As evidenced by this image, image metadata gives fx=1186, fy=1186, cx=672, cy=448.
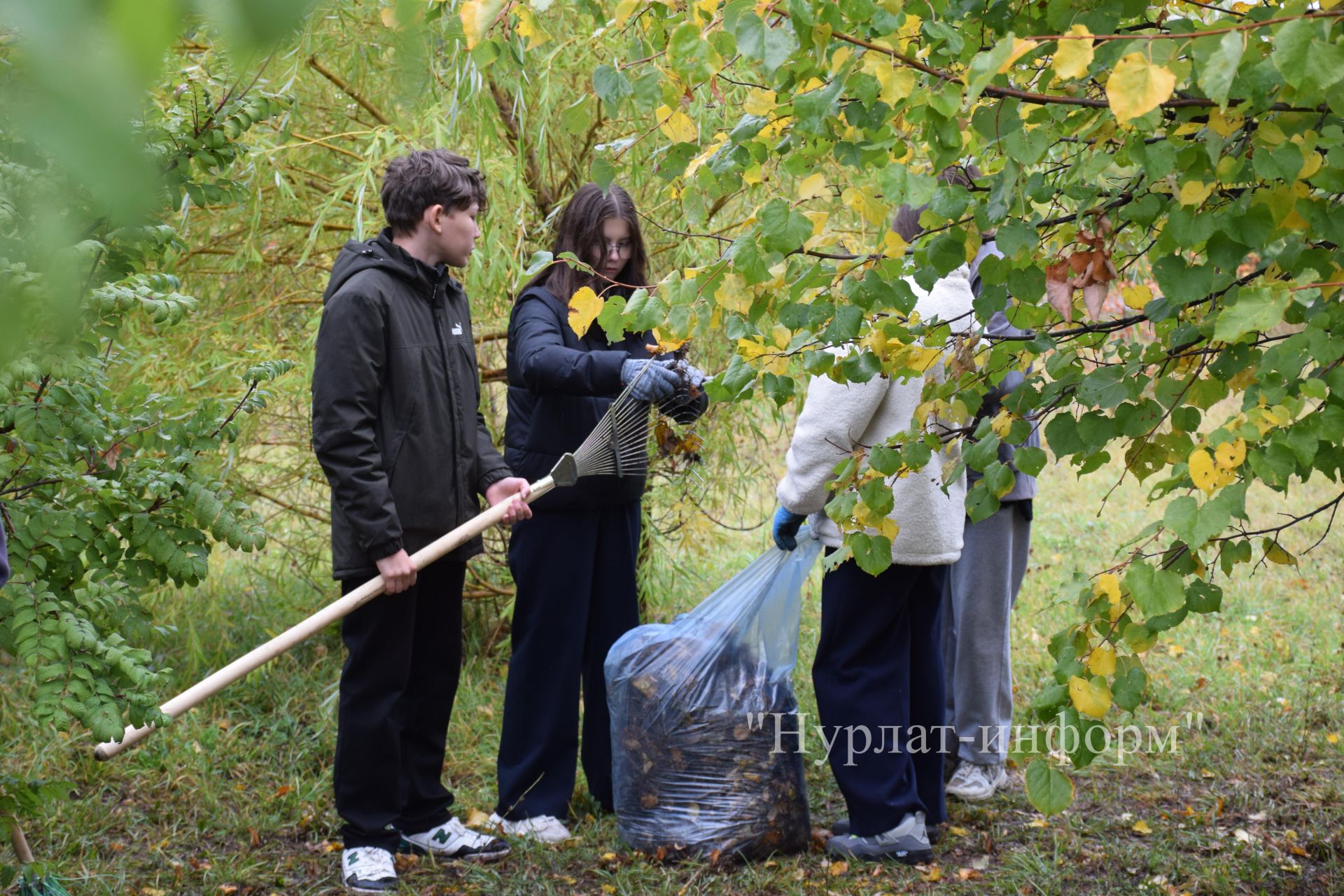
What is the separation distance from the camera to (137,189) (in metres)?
0.44

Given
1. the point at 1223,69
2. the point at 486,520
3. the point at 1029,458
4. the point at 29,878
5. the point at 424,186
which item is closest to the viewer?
the point at 1223,69

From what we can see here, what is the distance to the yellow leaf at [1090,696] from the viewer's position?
137 centimetres

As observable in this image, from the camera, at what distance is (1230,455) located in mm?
1251

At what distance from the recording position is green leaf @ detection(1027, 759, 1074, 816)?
1.38 m

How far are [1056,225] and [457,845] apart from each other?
205cm

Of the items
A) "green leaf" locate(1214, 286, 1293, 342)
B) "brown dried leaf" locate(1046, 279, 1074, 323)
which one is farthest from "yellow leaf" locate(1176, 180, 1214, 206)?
"brown dried leaf" locate(1046, 279, 1074, 323)

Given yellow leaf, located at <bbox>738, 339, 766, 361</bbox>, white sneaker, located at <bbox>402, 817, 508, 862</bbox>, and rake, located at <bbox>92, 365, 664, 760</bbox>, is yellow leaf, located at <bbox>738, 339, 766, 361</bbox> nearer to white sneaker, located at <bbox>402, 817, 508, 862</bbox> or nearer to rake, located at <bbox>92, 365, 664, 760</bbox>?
rake, located at <bbox>92, 365, 664, 760</bbox>

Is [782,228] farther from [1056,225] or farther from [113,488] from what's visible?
[113,488]

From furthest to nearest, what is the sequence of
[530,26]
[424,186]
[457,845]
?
[457,845], [424,186], [530,26]

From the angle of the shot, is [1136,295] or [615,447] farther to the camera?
[615,447]

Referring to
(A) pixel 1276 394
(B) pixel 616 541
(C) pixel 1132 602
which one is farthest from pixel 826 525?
(A) pixel 1276 394

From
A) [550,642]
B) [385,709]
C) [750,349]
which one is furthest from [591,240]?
[750,349]

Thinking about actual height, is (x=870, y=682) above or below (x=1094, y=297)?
below

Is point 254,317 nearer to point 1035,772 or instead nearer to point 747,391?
point 747,391
